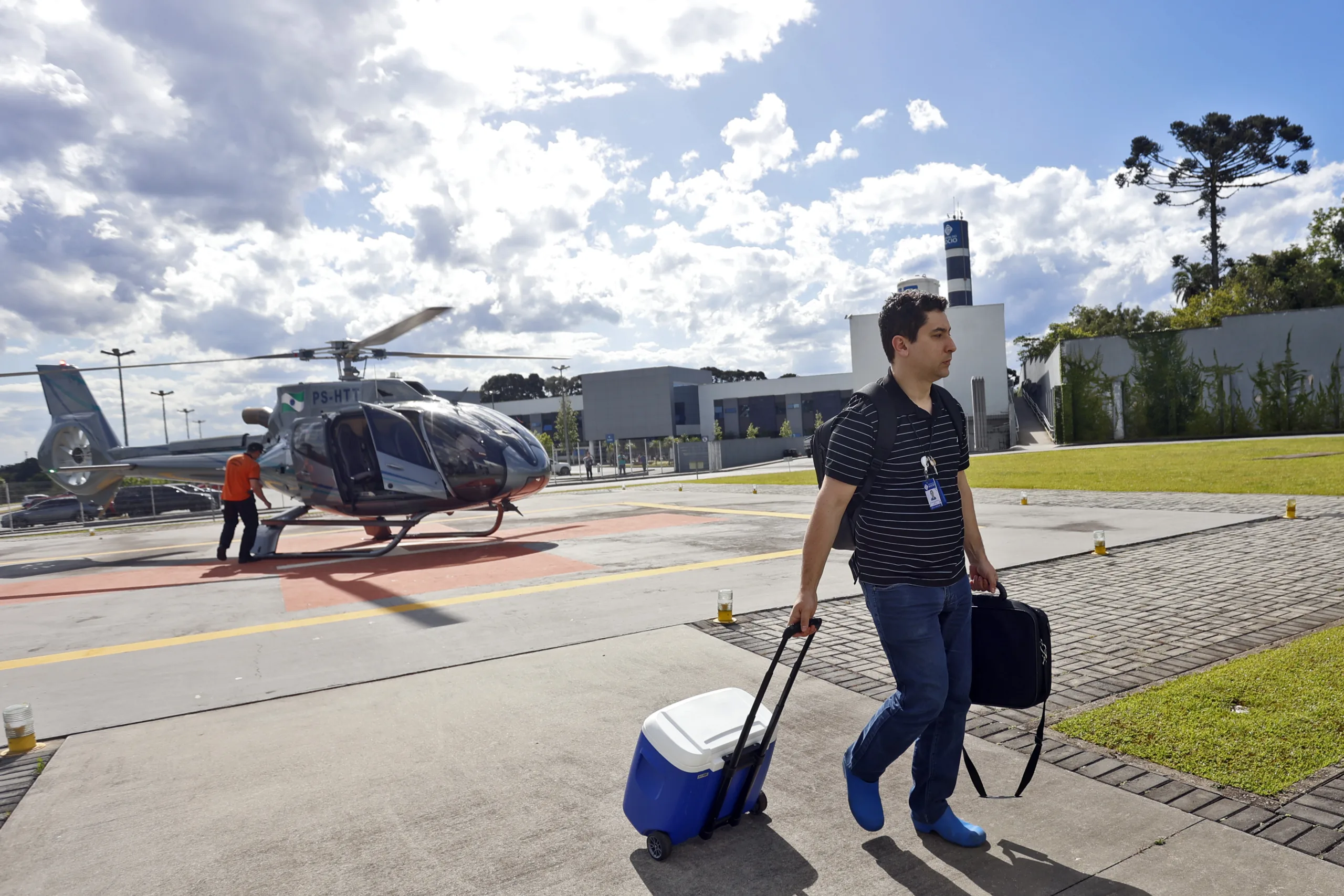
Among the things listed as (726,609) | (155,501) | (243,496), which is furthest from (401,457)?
(155,501)

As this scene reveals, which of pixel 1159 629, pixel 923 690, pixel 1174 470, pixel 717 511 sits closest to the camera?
pixel 923 690

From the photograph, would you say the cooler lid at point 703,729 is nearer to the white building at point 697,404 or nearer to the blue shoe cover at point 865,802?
the blue shoe cover at point 865,802

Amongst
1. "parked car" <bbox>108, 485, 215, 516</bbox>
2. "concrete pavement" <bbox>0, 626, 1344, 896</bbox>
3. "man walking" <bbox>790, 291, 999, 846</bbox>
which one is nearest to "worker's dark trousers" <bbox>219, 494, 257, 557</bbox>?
"concrete pavement" <bbox>0, 626, 1344, 896</bbox>

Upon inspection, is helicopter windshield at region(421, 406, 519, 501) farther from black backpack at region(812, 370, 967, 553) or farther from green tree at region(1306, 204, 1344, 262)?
green tree at region(1306, 204, 1344, 262)

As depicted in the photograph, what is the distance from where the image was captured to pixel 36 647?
7.35m

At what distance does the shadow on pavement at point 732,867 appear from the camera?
9.27 feet

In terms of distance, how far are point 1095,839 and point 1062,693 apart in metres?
1.74

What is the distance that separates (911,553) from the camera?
9.37 feet

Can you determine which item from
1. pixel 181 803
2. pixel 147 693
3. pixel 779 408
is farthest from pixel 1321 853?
pixel 779 408

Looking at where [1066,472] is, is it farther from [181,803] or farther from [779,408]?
[779,408]

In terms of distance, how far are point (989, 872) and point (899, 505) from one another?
1.42 meters

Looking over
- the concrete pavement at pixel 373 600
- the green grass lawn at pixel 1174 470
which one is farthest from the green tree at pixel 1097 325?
the concrete pavement at pixel 373 600

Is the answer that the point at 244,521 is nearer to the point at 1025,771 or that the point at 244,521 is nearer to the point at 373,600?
the point at 373,600

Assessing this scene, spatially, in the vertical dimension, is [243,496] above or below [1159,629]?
above
